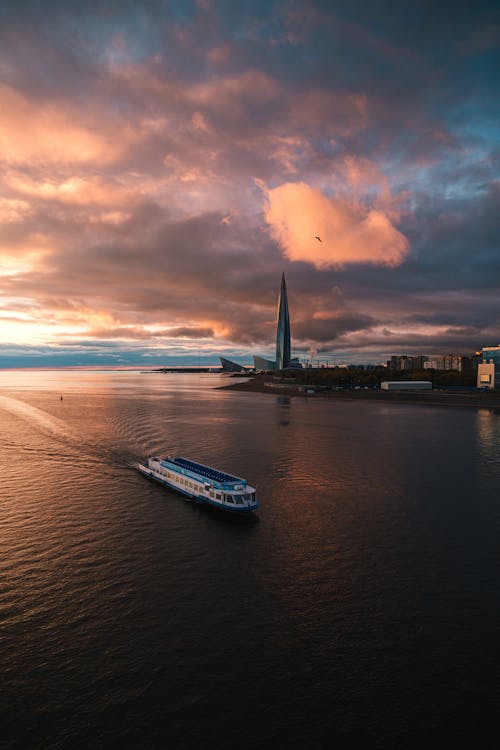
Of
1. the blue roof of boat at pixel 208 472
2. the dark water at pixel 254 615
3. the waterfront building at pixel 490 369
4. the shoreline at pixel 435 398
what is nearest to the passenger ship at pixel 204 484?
the blue roof of boat at pixel 208 472

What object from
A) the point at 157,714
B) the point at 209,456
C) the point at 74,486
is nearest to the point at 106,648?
the point at 157,714

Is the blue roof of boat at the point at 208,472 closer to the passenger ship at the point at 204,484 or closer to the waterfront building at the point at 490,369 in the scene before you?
the passenger ship at the point at 204,484

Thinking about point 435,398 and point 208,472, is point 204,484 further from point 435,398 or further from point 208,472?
point 435,398

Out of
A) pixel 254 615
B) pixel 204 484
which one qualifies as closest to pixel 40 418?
pixel 204 484

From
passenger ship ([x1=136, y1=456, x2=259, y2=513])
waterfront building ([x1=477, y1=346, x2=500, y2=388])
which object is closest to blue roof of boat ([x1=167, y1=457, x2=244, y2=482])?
passenger ship ([x1=136, y1=456, x2=259, y2=513])

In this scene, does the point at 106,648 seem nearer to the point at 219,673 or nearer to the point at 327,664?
the point at 219,673

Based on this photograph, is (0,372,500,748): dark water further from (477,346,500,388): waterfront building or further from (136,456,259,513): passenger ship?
(477,346,500,388): waterfront building

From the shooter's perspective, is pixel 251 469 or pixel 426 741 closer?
pixel 426 741
